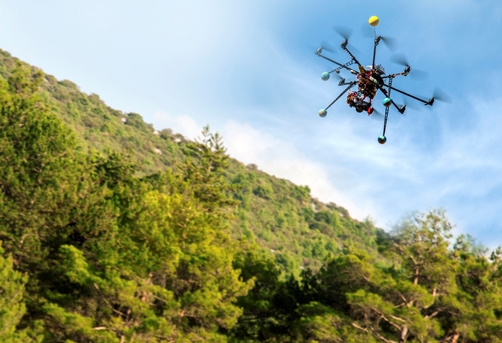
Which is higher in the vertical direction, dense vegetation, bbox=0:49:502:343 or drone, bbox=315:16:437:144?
drone, bbox=315:16:437:144

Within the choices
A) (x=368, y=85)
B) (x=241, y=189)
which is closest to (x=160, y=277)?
(x=368, y=85)

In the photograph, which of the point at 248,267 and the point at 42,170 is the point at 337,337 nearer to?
the point at 248,267

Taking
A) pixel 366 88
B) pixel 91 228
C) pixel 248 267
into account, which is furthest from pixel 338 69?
pixel 248 267

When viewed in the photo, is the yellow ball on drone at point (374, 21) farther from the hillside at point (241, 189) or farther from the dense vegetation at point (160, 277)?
the hillside at point (241, 189)

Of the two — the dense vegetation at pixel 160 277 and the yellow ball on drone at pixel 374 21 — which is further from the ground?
the yellow ball on drone at pixel 374 21

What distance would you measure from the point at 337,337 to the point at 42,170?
655 inches

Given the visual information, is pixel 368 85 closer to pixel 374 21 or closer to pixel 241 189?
pixel 374 21

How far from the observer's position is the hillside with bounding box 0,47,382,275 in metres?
140

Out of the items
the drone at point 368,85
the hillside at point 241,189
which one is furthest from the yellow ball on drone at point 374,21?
the hillside at point 241,189

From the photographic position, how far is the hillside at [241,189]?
14012 centimetres

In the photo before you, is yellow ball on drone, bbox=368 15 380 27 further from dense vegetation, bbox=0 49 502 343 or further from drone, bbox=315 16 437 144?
dense vegetation, bbox=0 49 502 343

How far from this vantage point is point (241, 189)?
Answer: 465 ft

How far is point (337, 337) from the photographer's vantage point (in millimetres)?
25844

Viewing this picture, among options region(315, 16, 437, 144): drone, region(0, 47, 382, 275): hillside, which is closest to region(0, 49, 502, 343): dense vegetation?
region(315, 16, 437, 144): drone
